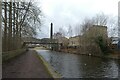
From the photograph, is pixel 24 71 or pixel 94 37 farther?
pixel 94 37

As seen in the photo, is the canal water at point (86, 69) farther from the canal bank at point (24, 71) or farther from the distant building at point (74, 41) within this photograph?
the distant building at point (74, 41)

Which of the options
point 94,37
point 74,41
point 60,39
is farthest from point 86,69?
point 60,39

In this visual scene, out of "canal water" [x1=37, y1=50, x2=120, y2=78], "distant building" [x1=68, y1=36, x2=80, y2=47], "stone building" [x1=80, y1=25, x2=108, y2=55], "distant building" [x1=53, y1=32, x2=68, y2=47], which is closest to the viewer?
"canal water" [x1=37, y1=50, x2=120, y2=78]

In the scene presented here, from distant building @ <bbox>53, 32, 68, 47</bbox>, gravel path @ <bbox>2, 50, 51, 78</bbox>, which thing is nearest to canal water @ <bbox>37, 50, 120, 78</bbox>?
gravel path @ <bbox>2, 50, 51, 78</bbox>

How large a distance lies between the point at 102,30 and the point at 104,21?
7.00m

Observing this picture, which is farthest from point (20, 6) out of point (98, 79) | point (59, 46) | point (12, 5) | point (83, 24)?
point (59, 46)

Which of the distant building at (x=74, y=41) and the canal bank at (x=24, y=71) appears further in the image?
the distant building at (x=74, y=41)

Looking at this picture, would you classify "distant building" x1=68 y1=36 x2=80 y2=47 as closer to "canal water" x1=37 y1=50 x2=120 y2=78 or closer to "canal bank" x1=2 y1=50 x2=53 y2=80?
"canal water" x1=37 y1=50 x2=120 y2=78

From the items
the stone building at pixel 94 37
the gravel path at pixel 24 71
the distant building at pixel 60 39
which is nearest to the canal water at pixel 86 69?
the gravel path at pixel 24 71

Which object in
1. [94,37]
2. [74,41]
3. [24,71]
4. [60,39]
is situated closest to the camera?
[24,71]

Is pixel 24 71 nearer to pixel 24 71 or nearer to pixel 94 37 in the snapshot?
pixel 24 71

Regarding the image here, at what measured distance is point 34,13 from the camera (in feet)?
130

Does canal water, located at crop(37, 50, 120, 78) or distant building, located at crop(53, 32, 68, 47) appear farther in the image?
distant building, located at crop(53, 32, 68, 47)

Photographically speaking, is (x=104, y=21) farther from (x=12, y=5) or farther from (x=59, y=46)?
(x=59, y=46)
